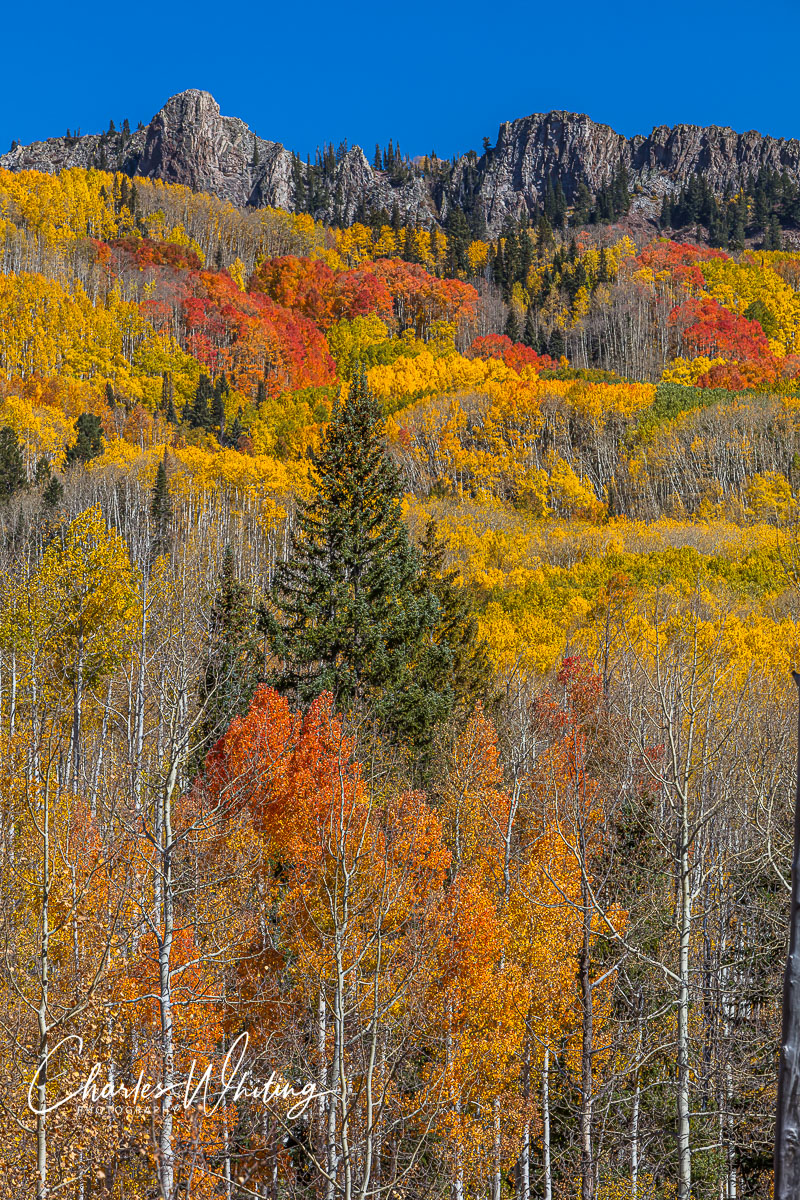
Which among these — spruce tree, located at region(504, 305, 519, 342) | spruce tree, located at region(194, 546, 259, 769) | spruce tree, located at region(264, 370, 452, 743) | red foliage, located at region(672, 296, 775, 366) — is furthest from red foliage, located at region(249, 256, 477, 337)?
spruce tree, located at region(194, 546, 259, 769)

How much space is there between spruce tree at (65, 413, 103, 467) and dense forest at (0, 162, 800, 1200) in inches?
18.6

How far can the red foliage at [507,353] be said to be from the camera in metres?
91.3

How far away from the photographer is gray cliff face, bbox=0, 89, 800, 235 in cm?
16250

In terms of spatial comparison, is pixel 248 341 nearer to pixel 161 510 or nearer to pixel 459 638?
pixel 161 510

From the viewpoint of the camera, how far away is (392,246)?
13000cm

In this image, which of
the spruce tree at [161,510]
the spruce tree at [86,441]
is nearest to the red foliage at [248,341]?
the spruce tree at [86,441]

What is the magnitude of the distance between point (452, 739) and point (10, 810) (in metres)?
12.4

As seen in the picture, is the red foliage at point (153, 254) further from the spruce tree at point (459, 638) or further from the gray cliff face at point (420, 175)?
the spruce tree at point (459, 638)

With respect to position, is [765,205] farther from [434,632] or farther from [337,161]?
[434,632]

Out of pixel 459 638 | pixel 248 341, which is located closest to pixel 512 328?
pixel 248 341

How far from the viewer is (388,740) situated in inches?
958

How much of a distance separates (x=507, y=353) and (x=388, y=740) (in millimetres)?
77442

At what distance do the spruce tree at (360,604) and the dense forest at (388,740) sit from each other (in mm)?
137
